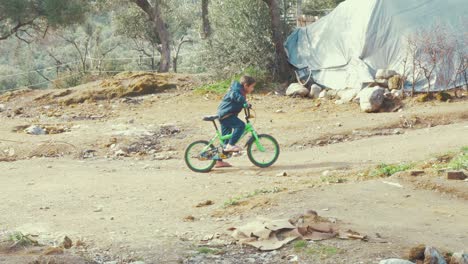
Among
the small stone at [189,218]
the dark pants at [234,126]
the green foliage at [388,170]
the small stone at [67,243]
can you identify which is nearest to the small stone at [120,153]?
the dark pants at [234,126]

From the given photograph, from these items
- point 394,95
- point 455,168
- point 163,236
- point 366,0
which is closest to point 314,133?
point 394,95

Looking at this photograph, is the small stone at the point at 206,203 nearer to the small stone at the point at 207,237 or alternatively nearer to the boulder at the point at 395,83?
the small stone at the point at 207,237

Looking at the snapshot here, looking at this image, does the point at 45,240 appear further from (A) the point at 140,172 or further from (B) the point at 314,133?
(B) the point at 314,133

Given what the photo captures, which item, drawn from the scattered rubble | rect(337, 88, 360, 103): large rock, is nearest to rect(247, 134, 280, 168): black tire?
the scattered rubble

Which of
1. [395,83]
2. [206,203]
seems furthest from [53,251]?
[395,83]

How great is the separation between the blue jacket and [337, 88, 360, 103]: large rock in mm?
5874

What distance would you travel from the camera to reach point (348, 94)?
15.5 meters

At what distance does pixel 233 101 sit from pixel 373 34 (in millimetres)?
7345

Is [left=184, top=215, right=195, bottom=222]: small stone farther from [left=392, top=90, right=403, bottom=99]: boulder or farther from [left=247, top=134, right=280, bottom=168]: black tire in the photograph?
[left=392, top=90, right=403, bottom=99]: boulder

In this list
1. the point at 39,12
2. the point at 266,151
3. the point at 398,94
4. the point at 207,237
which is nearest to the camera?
the point at 207,237

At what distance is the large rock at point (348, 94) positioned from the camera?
50.1ft

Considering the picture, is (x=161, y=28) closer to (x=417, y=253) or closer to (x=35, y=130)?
(x=35, y=130)

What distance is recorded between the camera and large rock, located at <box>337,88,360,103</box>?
1527 centimetres

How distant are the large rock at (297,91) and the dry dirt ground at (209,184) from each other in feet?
1.88
